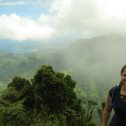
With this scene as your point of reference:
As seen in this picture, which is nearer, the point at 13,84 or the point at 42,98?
the point at 42,98

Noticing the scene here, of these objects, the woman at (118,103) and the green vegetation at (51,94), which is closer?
the woman at (118,103)

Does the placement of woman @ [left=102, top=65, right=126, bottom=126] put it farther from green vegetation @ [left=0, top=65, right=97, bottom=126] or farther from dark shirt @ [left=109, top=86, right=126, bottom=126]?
green vegetation @ [left=0, top=65, right=97, bottom=126]

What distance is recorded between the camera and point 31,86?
39938mm

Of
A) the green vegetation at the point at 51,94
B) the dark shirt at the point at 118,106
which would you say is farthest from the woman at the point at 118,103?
the green vegetation at the point at 51,94

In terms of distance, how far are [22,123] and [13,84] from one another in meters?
31.9

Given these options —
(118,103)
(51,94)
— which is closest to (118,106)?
(118,103)

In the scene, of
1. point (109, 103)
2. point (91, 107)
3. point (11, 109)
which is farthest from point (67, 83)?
point (109, 103)

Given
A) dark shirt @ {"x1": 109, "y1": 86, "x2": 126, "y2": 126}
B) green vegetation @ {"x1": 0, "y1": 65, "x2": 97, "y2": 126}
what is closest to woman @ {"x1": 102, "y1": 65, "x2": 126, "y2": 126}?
dark shirt @ {"x1": 109, "y1": 86, "x2": 126, "y2": 126}

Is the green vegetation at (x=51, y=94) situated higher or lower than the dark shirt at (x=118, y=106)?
higher

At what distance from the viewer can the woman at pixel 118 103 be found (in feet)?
24.3

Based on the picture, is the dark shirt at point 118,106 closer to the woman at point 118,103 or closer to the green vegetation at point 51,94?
the woman at point 118,103

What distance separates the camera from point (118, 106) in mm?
7406

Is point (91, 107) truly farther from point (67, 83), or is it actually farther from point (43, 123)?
point (43, 123)

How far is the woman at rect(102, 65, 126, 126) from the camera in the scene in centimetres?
741
